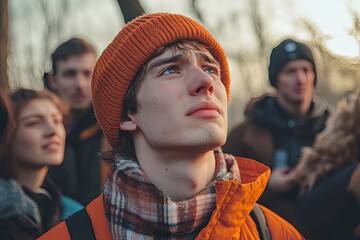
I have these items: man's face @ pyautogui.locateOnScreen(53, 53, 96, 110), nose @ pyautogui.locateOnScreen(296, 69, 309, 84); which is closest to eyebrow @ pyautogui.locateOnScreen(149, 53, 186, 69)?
man's face @ pyautogui.locateOnScreen(53, 53, 96, 110)

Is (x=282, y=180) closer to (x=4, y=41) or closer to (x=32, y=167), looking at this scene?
(x=32, y=167)

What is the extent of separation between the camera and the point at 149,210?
223 centimetres

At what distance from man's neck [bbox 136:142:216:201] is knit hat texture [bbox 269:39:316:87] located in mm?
2686

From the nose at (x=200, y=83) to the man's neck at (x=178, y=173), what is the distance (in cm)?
25

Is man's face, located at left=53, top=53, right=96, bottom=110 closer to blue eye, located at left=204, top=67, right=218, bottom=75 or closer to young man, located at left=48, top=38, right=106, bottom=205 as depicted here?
young man, located at left=48, top=38, right=106, bottom=205

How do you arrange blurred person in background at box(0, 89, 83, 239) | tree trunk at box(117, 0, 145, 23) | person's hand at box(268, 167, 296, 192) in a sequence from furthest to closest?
1. tree trunk at box(117, 0, 145, 23)
2. person's hand at box(268, 167, 296, 192)
3. blurred person in background at box(0, 89, 83, 239)

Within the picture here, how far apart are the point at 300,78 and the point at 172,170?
2626 millimetres

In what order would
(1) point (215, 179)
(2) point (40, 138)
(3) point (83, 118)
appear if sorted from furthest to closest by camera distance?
1. (3) point (83, 118)
2. (2) point (40, 138)
3. (1) point (215, 179)

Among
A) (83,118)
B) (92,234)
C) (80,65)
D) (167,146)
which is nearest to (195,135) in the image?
(167,146)

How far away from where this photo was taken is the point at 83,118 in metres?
4.54

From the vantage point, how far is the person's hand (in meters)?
3.90

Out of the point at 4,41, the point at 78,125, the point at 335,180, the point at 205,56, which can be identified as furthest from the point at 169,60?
the point at 4,41

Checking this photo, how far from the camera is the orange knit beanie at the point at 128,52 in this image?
243 cm

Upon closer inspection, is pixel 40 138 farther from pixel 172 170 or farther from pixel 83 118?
pixel 172 170
